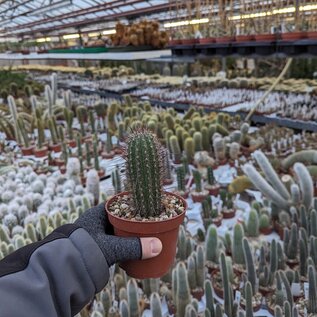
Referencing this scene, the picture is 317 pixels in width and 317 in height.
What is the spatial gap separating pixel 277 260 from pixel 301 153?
57.5 inches

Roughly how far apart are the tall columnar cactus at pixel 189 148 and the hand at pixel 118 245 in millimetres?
2568

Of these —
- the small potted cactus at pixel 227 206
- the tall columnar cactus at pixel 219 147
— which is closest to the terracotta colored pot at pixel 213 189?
the small potted cactus at pixel 227 206

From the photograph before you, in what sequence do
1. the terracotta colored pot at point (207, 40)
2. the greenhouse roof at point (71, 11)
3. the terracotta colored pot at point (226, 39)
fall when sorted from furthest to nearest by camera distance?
1. the greenhouse roof at point (71, 11)
2. the terracotta colored pot at point (207, 40)
3. the terracotta colored pot at point (226, 39)

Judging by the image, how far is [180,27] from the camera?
205 inches

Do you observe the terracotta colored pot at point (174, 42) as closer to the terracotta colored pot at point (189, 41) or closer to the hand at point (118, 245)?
the terracotta colored pot at point (189, 41)

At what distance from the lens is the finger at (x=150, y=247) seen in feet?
3.06

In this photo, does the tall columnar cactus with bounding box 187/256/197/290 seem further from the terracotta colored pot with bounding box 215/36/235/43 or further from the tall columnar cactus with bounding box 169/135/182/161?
the terracotta colored pot with bounding box 215/36/235/43

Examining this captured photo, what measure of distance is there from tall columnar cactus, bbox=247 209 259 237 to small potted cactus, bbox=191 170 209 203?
0.65 meters

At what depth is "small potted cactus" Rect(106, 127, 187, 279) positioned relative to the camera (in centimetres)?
97

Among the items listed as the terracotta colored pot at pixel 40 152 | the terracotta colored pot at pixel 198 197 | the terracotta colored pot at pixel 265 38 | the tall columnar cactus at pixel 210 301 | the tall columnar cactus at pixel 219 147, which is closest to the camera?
the tall columnar cactus at pixel 210 301

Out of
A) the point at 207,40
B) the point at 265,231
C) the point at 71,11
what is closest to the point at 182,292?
the point at 265,231

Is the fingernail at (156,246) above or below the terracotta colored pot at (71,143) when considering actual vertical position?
above

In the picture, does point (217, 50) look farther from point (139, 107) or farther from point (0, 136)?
point (0, 136)

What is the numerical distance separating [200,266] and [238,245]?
25 cm
